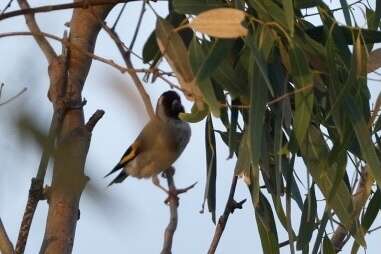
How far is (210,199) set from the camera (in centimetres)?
159

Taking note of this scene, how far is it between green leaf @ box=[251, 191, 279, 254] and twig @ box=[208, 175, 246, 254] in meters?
0.24

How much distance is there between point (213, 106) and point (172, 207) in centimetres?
20

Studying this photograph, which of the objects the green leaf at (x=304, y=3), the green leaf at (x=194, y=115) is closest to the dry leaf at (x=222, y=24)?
the green leaf at (x=194, y=115)

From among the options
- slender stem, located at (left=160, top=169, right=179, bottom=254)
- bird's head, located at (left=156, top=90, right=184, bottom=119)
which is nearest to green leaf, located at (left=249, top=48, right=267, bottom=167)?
slender stem, located at (left=160, top=169, right=179, bottom=254)

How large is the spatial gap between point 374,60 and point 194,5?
0.34 meters

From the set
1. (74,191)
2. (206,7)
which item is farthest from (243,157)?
(74,191)

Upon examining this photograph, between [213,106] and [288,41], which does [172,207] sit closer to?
[213,106]

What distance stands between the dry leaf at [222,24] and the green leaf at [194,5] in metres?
0.29

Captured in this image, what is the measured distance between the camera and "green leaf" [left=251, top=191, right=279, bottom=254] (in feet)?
5.33

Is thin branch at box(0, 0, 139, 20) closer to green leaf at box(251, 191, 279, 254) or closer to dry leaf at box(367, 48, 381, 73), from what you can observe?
dry leaf at box(367, 48, 381, 73)

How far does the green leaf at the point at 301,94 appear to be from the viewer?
49.7 inches

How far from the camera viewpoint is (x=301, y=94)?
4.26ft

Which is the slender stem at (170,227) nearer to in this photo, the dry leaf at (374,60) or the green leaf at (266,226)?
the dry leaf at (374,60)

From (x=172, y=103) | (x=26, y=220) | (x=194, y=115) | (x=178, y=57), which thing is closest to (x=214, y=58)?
(x=178, y=57)
